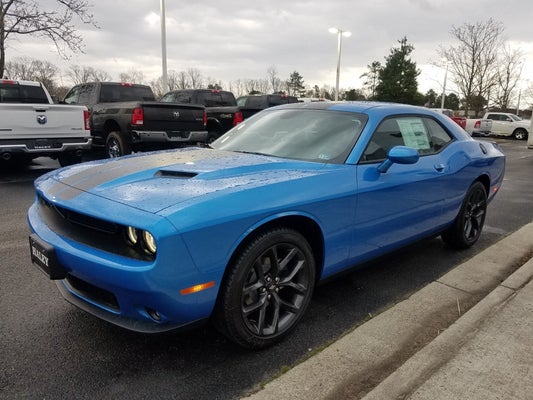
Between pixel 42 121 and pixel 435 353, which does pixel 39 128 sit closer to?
pixel 42 121

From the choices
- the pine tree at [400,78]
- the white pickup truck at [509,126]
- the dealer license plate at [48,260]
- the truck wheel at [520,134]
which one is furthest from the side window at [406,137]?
the pine tree at [400,78]

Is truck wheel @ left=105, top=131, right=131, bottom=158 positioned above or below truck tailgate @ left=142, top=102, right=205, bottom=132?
→ below

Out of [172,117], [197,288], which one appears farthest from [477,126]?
[197,288]

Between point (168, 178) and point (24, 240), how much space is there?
9.62ft

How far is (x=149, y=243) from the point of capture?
7.14 ft

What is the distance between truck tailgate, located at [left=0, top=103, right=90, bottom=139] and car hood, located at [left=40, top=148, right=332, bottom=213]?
559cm

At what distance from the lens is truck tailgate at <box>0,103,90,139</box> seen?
25.7 ft

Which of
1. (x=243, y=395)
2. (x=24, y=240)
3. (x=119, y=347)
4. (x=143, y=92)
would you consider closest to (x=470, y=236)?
(x=243, y=395)

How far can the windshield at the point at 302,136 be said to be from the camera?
3.30 metres

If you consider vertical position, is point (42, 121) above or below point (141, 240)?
above

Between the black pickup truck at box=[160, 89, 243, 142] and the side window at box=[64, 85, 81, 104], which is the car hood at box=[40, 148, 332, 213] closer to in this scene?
Result: the black pickup truck at box=[160, 89, 243, 142]

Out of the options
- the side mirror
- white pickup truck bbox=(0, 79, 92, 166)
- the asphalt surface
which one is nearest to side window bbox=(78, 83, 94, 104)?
white pickup truck bbox=(0, 79, 92, 166)

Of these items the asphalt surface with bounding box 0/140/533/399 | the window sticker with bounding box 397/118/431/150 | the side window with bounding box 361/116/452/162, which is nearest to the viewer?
the asphalt surface with bounding box 0/140/533/399

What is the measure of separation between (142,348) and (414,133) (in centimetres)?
287
